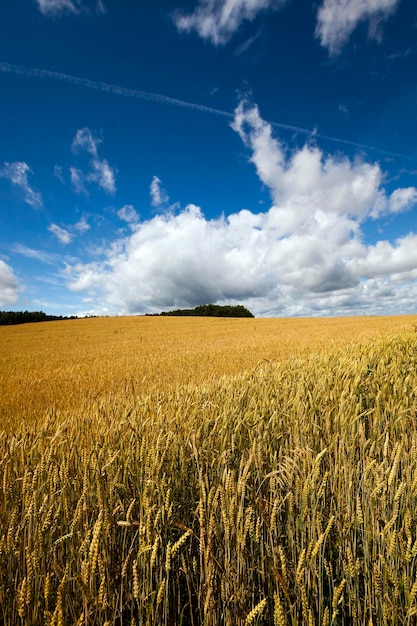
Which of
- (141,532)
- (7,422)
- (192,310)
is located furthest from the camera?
(192,310)

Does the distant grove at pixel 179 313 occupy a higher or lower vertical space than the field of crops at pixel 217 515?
higher

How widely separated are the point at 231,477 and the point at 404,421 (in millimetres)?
2665

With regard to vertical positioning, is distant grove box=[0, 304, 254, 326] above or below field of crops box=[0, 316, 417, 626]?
above

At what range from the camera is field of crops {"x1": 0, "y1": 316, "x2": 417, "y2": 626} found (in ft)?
4.84

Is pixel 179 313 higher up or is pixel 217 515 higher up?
pixel 179 313

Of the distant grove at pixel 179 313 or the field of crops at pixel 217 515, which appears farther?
the distant grove at pixel 179 313

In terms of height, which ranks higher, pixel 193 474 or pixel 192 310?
pixel 192 310

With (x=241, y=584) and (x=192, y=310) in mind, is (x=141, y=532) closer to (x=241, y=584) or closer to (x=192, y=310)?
(x=241, y=584)

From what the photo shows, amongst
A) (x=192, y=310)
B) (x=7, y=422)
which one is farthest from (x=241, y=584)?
(x=192, y=310)

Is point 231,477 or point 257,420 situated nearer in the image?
point 231,477

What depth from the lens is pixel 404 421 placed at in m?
3.43

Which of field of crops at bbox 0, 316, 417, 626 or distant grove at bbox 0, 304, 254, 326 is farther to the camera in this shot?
distant grove at bbox 0, 304, 254, 326

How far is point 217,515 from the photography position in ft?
6.65

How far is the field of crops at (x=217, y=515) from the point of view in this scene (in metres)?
1.48
